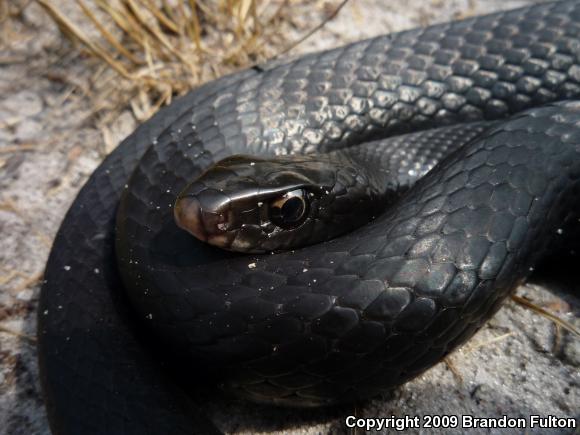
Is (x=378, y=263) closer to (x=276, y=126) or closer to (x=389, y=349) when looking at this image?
(x=389, y=349)

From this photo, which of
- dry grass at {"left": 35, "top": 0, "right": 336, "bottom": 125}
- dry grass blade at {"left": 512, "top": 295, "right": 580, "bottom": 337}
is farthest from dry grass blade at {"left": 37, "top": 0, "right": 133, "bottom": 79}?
dry grass blade at {"left": 512, "top": 295, "right": 580, "bottom": 337}

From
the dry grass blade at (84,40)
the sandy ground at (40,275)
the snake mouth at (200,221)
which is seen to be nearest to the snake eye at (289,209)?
the snake mouth at (200,221)

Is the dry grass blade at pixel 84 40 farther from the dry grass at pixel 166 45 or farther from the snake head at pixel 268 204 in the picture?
the snake head at pixel 268 204

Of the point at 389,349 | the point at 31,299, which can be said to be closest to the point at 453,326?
the point at 389,349

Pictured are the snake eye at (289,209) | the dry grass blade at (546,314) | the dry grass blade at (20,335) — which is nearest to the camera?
the snake eye at (289,209)

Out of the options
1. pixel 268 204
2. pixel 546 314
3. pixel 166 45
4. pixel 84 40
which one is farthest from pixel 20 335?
pixel 546 314

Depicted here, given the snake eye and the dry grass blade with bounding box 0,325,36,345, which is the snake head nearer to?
the snake eye

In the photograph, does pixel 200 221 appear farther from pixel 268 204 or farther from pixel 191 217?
pixel 268 204
